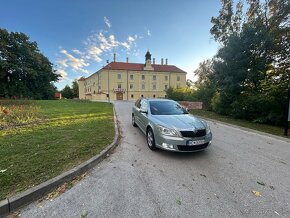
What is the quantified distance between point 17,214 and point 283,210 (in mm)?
4124

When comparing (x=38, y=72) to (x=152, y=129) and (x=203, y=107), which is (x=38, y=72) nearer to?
(x=203, y=107)

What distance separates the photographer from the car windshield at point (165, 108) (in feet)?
19.6

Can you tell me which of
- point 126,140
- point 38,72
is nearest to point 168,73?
point 38,72

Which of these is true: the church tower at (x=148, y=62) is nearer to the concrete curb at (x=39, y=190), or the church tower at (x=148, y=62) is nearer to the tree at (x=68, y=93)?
the tree at (x=68, y=93)

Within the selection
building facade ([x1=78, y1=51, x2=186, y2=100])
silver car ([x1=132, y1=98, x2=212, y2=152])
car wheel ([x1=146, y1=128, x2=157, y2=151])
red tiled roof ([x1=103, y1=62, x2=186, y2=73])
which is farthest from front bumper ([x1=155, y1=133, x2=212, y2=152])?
red tiled roof ([x1=103, y1=62, x2=186, y2=73])

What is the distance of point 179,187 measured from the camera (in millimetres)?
3311

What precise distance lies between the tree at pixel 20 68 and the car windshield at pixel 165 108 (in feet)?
110

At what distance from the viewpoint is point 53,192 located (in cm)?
308

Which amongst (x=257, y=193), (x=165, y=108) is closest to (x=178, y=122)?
(x=165, y=108)

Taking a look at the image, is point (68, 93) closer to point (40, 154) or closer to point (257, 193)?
point (40, 154)

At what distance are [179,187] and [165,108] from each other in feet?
11.1

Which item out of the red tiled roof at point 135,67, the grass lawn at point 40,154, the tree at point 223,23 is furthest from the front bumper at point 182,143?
the red tiled roof at point 135,67

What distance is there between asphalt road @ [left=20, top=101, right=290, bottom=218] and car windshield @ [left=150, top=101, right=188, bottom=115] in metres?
1.41

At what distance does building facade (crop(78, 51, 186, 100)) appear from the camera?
55062 millimetres
